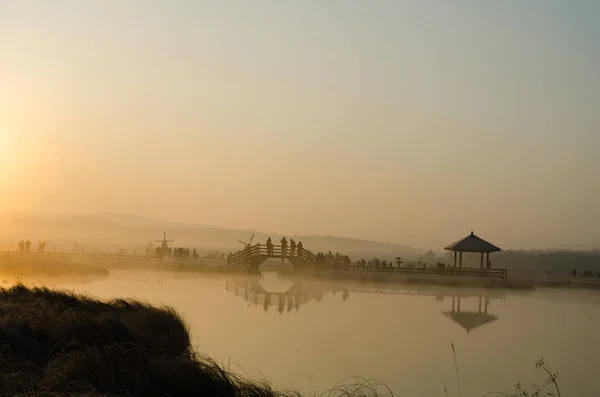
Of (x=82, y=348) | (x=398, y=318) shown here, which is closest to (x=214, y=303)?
(x=398, y=318)

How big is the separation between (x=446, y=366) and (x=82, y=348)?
594cm

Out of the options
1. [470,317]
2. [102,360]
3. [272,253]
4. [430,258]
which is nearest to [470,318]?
[470,317]

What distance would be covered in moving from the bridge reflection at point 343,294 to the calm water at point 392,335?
51 millimetres

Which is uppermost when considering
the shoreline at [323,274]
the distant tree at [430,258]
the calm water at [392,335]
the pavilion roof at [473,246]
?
the distant tree at [430,258]

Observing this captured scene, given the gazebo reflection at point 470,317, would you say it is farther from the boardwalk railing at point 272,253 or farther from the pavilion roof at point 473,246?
the boardwalk railing at point 272,253

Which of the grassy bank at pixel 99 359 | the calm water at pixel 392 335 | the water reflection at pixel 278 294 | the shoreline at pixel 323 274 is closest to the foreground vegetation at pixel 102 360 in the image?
the grassy bank at pixel 99 359

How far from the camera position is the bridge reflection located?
20.6 meters

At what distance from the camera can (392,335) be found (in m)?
15.8

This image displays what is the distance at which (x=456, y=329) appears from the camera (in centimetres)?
1738

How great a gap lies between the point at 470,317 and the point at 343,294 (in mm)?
7620

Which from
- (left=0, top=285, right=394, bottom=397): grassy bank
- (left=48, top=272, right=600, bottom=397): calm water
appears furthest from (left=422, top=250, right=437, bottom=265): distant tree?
(left=0, top=285, right=394, bottom=397): grassy bank

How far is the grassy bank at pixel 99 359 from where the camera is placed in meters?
6.90

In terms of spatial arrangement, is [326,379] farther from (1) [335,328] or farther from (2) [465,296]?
(2) [465,296]

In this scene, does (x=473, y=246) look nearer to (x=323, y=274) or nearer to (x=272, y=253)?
(x=323, y=274)
